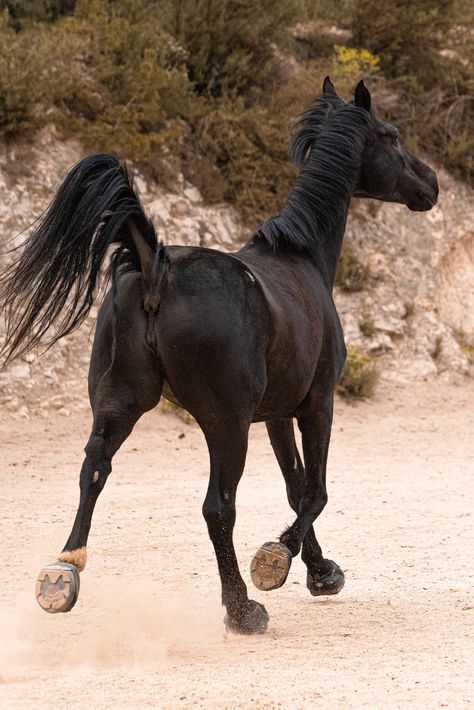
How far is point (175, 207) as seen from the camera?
547 inches

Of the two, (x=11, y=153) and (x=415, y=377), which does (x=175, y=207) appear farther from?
(x=415, y=377)

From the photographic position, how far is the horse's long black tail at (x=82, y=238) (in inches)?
183

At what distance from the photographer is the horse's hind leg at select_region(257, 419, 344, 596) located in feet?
18.9

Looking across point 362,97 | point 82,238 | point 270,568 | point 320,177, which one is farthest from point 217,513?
point 362,97

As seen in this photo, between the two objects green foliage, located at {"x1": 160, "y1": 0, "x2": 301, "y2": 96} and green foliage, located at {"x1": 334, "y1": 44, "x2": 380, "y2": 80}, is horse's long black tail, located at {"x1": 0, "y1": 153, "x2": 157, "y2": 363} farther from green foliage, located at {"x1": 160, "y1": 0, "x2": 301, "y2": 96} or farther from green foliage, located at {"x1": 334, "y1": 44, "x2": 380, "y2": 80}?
green foliage, located at {"x1": 334, "y1": 44, "x2": 380, "y2": 80}

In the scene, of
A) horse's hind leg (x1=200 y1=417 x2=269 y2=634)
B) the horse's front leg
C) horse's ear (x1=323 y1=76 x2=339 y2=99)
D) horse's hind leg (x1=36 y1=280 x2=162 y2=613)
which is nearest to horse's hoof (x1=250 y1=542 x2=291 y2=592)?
the horse's front leg

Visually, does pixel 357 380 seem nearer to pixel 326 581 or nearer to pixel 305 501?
pixel 326 581

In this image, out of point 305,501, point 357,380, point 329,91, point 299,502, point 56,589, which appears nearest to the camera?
point 56,589

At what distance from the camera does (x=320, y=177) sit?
236 inches

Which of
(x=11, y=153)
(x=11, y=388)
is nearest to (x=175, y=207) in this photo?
(x=11, y=153)

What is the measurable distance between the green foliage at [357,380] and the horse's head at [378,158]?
21.3ft

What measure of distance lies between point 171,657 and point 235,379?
129 centimetres

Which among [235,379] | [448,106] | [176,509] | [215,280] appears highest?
[215,280]

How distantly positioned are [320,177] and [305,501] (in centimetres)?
195
